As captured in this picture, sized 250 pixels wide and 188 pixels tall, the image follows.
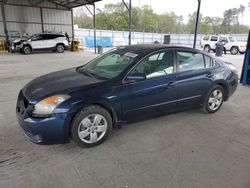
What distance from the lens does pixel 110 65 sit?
10.7ft

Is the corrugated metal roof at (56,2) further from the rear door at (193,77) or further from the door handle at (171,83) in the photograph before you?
the door handle at (171,83)

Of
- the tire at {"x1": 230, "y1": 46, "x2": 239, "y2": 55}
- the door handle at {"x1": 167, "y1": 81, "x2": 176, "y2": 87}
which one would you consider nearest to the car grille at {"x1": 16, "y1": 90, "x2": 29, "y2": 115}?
the door handle at {"x1": 167, "y1": 81, "x2": 176, "y2": 87}

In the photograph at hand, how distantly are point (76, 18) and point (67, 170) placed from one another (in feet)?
152

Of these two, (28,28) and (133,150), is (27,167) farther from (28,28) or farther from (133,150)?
(28,28)

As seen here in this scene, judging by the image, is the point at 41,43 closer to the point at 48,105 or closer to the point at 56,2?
the point at 56,2

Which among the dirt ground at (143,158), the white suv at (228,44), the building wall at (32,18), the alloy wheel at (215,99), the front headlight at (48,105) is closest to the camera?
the dirt ground at (143,158)

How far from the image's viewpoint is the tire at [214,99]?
3.67m

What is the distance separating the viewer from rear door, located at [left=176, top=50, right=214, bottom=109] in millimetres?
3238

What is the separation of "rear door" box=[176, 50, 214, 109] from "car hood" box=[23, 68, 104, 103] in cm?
146

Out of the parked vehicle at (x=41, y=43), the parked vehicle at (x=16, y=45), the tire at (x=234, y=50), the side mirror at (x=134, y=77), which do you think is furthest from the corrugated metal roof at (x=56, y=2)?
the side mirror at (x=134, y=77)

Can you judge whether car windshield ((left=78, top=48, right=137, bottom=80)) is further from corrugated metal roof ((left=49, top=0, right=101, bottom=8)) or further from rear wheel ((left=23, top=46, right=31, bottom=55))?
corrugated metal roof ((left=49, top=0, right=101, bottom=8))

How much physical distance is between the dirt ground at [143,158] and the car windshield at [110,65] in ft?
3.12

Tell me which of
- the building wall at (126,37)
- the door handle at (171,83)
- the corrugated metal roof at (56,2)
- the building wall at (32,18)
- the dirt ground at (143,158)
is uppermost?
the corrugated metal roof at (56,2)

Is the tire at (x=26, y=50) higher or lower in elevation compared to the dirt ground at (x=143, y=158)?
higher
